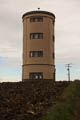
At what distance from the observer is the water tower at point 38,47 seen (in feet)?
88.7

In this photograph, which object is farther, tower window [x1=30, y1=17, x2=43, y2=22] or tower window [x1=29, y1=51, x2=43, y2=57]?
tower window [x1=30, y1=17, x2=43, y2=22]

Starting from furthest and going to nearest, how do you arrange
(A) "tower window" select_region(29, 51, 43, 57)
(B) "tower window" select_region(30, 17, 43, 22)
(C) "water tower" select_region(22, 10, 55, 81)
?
(B) "tower window" select_region(30, 17, 43, 22) → (A) "tower window" select_region(29, 51, 43, 57) → (C) "water tower" select_region(22, 10, 55, 81)

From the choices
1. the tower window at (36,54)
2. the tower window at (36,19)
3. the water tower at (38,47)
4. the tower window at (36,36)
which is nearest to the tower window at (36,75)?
the water tower at (38,47)

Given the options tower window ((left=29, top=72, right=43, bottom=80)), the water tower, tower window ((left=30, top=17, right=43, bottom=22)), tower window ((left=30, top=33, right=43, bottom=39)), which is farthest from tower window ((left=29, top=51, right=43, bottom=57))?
tower window ((left=30, top=17, right=43, bottom=22))

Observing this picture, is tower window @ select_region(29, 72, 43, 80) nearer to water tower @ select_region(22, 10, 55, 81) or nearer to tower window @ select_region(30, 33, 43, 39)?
water tower @ select_region(22, 10, 55, 81)

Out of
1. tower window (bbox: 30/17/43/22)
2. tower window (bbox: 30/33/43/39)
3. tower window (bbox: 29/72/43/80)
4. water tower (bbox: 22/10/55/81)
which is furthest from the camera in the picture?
tower window (bbox: 30/17/43/22)

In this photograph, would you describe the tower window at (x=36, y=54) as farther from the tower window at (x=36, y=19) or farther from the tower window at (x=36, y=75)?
the tower window at (x=36, y=19)

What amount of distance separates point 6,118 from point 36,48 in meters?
21.4

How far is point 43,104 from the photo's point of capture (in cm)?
796

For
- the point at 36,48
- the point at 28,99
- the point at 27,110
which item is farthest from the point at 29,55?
the point at 27,110

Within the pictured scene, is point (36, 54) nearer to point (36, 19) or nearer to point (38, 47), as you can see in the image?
point (38, 47)

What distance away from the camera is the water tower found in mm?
27031

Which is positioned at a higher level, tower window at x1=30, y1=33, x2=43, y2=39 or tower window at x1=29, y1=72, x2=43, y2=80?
tower window at x1=30, y1=33, x2=43, y2=39

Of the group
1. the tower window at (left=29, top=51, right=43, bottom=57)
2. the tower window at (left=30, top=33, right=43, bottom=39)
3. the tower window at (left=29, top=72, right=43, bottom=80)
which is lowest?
the tower window at (left=29, top=72, right=43, bottom=80)
